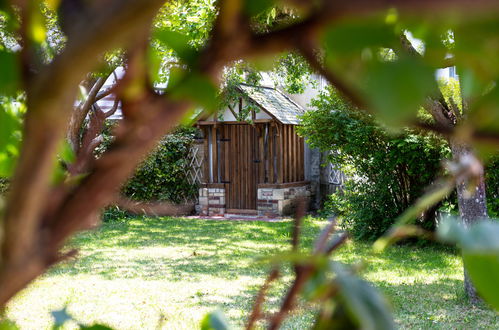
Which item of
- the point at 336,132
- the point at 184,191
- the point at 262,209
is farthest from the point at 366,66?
the point at 184,191

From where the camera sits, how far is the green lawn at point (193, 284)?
4812 mm

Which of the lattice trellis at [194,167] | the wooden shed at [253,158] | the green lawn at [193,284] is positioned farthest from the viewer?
the lattice trellis at [194,167]

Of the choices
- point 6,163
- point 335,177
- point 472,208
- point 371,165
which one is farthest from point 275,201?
point 6,163

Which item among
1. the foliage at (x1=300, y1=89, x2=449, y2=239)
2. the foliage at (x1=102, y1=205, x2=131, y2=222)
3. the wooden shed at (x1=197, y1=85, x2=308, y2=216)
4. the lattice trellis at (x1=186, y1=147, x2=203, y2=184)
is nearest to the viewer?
the foliage at (x1=300, y1=89, x2=449, y2=239)

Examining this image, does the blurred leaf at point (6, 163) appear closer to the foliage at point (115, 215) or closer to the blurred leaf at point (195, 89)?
the blurred leaf at point (195, 89)

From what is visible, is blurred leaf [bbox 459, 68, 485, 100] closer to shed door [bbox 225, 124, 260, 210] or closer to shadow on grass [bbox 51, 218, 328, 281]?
shadow on grass [bbox 51, 218, 328, 281]

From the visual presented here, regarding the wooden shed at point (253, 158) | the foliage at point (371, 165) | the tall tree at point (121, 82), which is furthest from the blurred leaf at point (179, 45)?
the wooden shed at point (253, 158)

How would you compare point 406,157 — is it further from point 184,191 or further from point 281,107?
point 184,191

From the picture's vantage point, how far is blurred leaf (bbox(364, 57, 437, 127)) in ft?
0.71

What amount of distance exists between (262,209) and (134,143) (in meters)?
12.0

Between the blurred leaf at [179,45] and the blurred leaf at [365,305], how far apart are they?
0.16 meters

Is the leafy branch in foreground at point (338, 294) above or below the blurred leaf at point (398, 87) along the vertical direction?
below

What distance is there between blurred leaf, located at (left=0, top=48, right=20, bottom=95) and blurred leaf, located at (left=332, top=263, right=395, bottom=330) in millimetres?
221

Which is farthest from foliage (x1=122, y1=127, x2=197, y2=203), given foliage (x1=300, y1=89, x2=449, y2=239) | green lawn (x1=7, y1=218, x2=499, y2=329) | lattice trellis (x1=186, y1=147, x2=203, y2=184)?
foliage (x1=300, y1=89, x2=449, y2=239)
